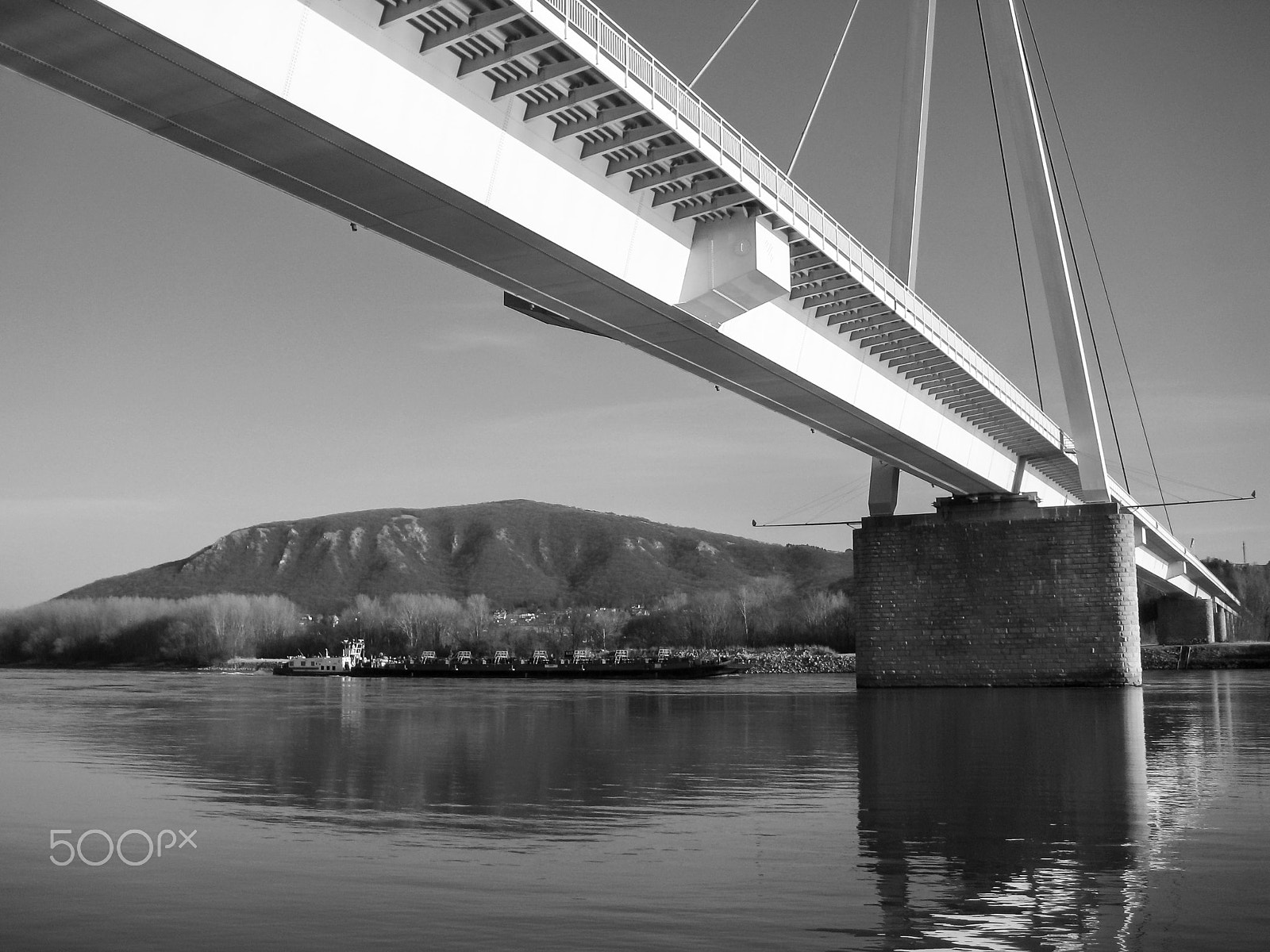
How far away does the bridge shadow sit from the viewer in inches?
333

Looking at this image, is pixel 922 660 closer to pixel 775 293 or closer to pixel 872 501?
pixel 872 501

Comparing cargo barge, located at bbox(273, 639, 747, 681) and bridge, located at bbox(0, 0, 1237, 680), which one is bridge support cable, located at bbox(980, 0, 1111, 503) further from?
cargo barge, located at bbox(273, 639, 747, 681)

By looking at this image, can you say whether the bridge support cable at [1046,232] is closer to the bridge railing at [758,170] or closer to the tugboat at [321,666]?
the bridge railing at [758,170]

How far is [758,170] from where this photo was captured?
23.5m

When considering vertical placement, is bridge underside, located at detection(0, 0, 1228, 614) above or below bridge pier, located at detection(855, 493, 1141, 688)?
above

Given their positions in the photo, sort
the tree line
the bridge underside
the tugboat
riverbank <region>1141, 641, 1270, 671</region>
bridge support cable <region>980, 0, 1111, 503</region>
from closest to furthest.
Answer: the bridge underside, bridge support cable <region>980, 0, 1111, 503</region>, riverbank <region>1141, 641, 1270, 671</region>, the tugboat, the tree line

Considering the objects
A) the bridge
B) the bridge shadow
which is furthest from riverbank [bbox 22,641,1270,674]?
the bridge shadow

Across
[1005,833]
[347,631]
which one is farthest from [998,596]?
[347,631]

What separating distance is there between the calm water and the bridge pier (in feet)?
62.1

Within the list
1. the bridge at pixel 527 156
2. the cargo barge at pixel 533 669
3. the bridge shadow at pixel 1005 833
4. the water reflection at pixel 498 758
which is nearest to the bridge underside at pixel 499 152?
the bridge at pixel 527 156

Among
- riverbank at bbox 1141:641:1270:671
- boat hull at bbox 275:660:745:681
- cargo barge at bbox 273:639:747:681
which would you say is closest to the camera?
riverbank at bbox 1141:641:1270:671

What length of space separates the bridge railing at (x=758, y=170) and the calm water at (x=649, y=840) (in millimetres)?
10253

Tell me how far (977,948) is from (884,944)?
0.56m

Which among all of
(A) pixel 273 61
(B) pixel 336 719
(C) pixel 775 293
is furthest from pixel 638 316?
(B) pixel 336 719
